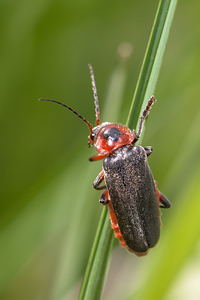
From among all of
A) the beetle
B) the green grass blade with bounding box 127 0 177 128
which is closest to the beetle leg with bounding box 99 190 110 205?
the beetle

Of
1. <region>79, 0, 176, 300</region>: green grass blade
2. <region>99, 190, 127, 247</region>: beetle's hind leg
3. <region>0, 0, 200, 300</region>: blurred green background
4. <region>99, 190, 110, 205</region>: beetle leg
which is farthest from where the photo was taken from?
<region>0, 0, 200, 300</region>: blurred green background

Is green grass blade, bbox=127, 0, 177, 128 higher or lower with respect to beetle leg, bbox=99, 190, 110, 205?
higher

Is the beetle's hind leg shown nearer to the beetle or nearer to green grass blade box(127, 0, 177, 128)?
the beetle

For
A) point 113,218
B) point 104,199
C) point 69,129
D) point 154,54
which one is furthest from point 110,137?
point 69,129

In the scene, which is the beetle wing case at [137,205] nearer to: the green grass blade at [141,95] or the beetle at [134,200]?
the beetle at [134,200]

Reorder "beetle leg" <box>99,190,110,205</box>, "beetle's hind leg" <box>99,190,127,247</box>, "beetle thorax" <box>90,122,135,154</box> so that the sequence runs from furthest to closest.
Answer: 1. "beetle thorax" <box>90,122,135,154</box>
2. "beetle leg" <box>99,190,110,205</box>
3. "beetle's hind leg" <box>99,190,127,247</box>

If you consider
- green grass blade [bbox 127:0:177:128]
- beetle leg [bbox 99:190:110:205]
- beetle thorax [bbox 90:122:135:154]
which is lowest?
beetle leg [bbox 99:190:110:205]

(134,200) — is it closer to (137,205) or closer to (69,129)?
(137,205)
